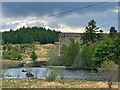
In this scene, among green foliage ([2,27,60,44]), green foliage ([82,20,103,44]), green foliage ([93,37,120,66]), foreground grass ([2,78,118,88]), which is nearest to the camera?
foreground grass ([2,78,118,88])

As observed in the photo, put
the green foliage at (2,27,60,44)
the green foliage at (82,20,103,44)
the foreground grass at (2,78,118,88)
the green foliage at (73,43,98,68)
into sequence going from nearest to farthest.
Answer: the foreground grass at (2,78,118,88) → the green foliage at (2,27,60,44) → the green foliage at (73,43,98,68) → the green foliage at (82,20,103,44)

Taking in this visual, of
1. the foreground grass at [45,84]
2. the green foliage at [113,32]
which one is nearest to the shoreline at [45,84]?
the foreground grass at [45,84]

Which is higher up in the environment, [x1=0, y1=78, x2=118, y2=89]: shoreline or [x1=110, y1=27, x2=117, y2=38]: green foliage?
[x1=110, y1=27, x2=117, y2=38]: green foliage

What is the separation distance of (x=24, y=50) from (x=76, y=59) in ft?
7.74

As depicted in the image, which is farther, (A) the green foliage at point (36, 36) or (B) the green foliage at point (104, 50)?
(A) the green foliage at point (36, 36)

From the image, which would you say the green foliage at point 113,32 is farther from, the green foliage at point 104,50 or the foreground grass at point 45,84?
the foreground grass at point 45,84

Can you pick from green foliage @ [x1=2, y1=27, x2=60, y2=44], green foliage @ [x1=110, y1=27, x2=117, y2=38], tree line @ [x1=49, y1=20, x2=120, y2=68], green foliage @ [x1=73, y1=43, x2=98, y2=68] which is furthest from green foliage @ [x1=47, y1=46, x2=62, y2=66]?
green foliage @ [x1=110, y1=27, x2=117, y2=38]

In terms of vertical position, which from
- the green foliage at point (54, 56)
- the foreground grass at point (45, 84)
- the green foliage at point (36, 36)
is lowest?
the foreground grass at point (45, 84)

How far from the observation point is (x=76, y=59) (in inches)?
514

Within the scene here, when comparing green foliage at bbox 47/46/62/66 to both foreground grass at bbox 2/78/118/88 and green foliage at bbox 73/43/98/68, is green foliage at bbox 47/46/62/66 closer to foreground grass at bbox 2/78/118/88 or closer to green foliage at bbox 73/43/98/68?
green foliage at bbox 73/43/98/68

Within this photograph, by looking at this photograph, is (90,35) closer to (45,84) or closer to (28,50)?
(28,50)

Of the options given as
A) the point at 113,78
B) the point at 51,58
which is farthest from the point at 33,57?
the point at 113,78

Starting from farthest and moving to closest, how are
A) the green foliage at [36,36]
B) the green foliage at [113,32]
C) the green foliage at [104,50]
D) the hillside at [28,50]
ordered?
the green foliage at [113,32] → the green foliage at [36,36] → the hillside at [28,50] → the green foliage at [104,50]

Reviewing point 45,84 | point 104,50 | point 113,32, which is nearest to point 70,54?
point 104,50
